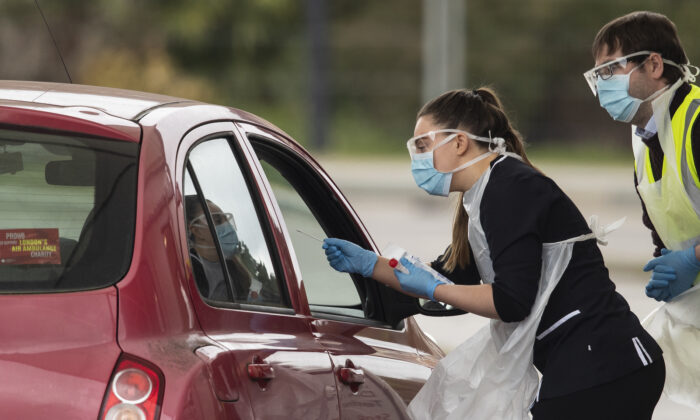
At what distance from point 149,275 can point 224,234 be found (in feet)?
1.88

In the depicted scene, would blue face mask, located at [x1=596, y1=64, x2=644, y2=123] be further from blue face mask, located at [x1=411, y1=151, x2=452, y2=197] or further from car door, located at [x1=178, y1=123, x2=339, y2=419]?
car door, located at [x1=178, y1=123, x2=339, y2=419]

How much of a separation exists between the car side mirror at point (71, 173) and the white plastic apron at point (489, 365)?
3.93 ft

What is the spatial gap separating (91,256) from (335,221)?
1.52 meters

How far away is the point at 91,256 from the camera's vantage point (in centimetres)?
274

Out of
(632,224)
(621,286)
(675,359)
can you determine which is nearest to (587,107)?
(632,224)

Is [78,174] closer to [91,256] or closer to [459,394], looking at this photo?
[91,256]

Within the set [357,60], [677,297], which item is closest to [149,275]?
[677,297]

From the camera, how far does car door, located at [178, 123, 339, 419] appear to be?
9.40 feet

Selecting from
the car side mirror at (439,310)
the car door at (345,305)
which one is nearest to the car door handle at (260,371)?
the car door at (345,305)

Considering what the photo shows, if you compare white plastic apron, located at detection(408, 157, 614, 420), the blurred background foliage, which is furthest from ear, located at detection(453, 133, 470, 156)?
the blurred background foliage

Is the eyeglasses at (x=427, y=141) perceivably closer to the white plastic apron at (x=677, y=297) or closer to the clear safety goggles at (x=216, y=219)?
the clear safety goggles at (x=216, y=219)

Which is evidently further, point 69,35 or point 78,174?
point 69,35

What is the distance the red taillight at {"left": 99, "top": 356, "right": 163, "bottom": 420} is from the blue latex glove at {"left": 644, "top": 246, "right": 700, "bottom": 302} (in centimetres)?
204

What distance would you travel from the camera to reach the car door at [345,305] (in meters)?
3.54
